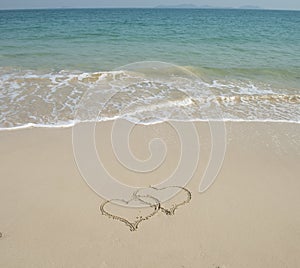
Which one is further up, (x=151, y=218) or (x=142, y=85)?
(x=151, y=218)

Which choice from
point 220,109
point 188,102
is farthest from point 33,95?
point 220,109

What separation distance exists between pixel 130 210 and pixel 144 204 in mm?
210

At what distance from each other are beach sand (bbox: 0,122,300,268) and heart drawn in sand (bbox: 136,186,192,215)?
78 mm

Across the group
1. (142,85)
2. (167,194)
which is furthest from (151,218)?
(142,85)

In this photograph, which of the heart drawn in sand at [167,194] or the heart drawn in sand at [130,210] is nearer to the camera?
the heart drawn in sand at [130,210]

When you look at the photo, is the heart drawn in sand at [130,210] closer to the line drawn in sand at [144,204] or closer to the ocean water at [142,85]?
the line drawn in sand at [144,204]

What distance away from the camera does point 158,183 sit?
4.19 meters

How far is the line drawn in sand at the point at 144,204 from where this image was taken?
348 cm

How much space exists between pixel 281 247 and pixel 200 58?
1162cm

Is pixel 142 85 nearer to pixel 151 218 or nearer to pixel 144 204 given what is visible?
pixel 144 204

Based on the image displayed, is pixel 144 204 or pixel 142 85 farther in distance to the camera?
pixel 142 85

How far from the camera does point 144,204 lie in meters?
3.73

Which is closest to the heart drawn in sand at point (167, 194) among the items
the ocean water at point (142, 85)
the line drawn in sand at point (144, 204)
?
the line drawn in sand at point (144, 204)

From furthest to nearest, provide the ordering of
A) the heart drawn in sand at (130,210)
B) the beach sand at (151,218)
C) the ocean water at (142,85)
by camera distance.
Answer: the ocean water at (142,85), the heart drawn in sand at (130,210), the beach sand at (151,218)
